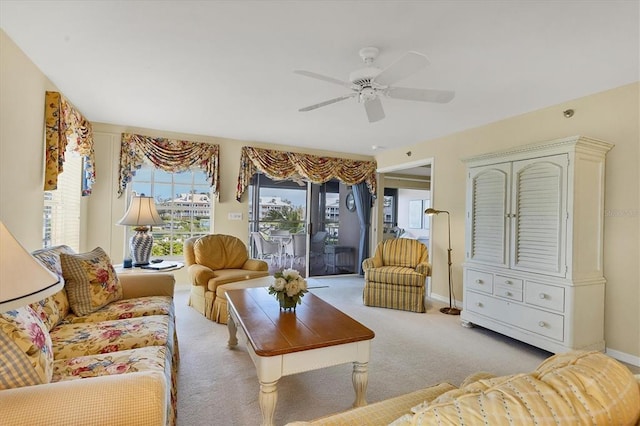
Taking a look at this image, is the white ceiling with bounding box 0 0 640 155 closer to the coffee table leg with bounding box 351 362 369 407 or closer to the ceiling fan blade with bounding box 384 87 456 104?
the ceiling fan blade with bounding box 384 87 456 104

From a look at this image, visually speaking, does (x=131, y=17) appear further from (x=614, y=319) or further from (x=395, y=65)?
(x=614, y=319)

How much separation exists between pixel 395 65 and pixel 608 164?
2.40m

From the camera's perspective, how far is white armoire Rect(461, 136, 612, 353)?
9.00 feet

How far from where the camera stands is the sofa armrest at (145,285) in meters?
2.67

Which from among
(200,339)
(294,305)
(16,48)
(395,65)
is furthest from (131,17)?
(200,339)

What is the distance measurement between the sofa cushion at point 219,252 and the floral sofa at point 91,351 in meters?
1.23

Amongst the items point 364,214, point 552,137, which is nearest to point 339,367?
point 552,137

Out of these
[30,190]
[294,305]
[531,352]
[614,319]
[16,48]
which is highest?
[16,48]

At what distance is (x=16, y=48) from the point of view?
2379mm

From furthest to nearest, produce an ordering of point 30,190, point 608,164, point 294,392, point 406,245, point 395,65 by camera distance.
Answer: point 406,245 → point 608,164 → point 30,190 → point 294,392 → point 395,65

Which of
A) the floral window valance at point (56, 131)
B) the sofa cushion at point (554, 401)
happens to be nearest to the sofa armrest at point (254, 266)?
the floral window valance at point (56, 131)

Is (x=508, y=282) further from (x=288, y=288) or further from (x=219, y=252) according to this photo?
(x=219, y=252)

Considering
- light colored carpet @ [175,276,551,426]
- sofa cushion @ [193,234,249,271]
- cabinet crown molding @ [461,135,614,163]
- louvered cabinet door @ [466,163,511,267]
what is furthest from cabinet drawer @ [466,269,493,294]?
sofa cushion @ [193,234,249,271]

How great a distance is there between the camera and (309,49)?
2.36 metres
